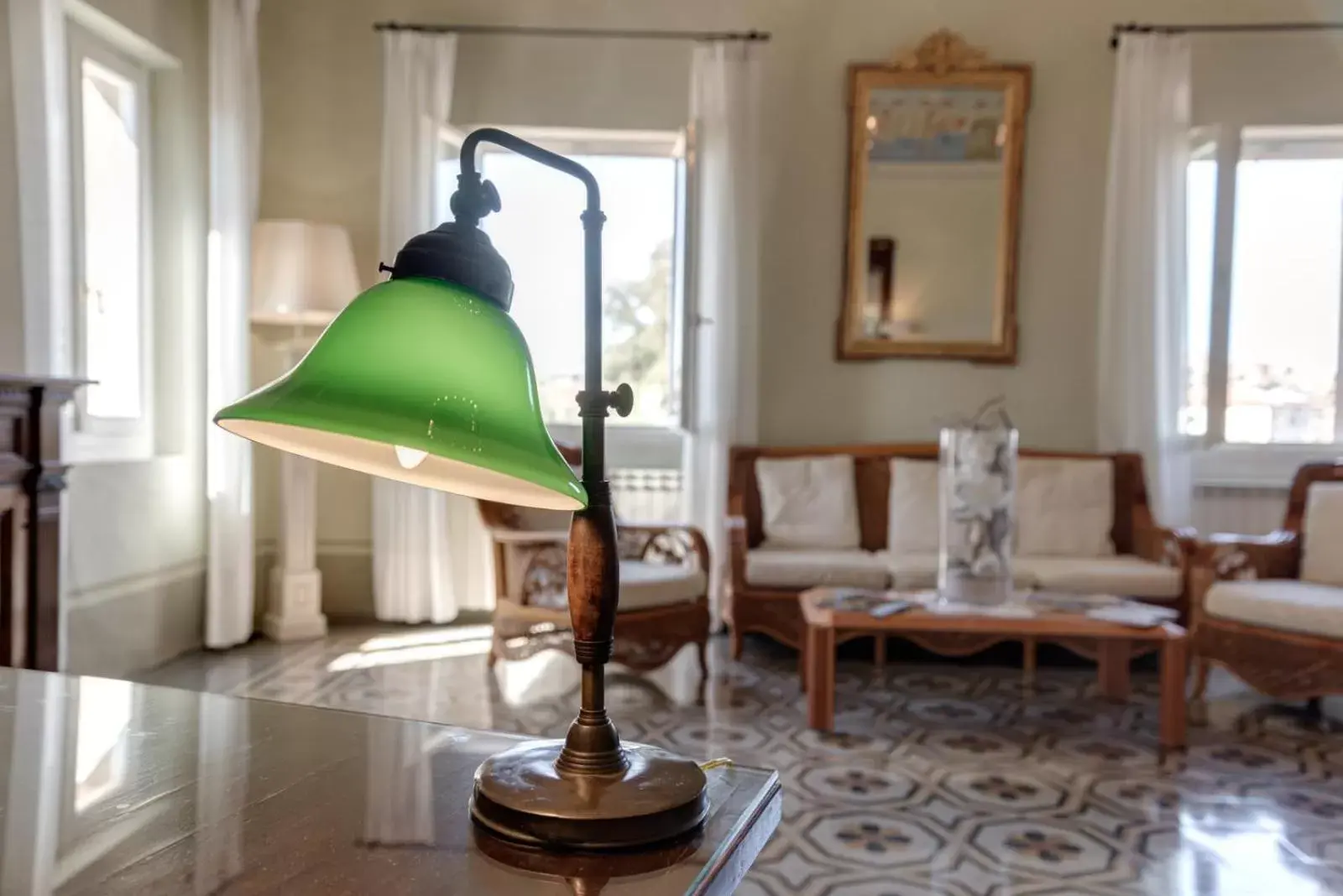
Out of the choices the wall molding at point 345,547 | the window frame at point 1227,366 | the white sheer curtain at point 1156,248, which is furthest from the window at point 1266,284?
the wall molding at point 345,547

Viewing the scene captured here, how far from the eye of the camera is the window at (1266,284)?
4715mm

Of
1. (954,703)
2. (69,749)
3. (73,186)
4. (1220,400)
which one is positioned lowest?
(954,703)

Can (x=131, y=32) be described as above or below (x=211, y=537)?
above

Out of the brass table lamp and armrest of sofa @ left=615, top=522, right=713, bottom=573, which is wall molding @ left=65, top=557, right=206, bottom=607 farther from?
the brass table lamp

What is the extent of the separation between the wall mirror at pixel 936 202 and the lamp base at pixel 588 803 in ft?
13.4

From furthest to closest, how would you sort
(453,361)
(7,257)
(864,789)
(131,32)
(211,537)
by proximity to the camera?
1. (211,537)
2. (131,32)
3. (7,257)
4. (864,789)
5. (453,361)

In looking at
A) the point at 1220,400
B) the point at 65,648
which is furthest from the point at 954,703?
the point at 65,648

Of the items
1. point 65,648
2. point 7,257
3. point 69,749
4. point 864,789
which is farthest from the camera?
point 65,648

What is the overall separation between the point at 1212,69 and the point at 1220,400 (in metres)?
1.50

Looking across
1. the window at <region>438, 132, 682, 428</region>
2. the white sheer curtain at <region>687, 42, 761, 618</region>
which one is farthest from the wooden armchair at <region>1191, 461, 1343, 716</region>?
the window at <region>438, 132, 682, 428</region>

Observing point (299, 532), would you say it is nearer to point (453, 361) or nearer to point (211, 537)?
point (211, 537)

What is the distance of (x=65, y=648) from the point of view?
3.55 meters

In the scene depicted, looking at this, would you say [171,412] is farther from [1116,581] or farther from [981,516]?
Answer: [1116,581]

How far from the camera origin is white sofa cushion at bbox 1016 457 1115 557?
442cm
